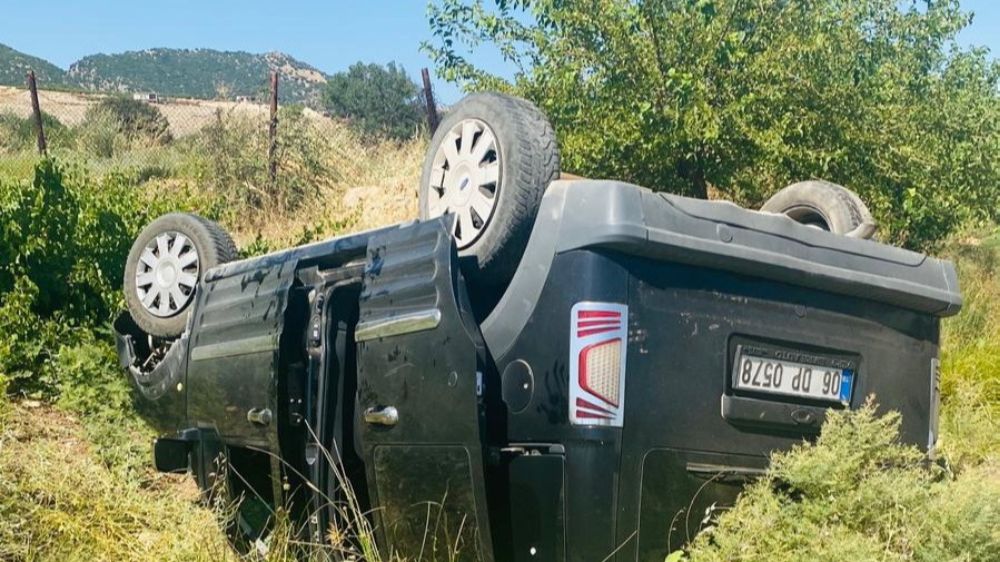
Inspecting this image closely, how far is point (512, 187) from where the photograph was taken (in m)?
3.51

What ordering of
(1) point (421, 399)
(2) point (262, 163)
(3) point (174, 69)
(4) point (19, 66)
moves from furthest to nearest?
1. (3) point (174, 69)
2. (4) point (19, 66)
3. (2) point (262, 163)
4. (1) point (421, 399)

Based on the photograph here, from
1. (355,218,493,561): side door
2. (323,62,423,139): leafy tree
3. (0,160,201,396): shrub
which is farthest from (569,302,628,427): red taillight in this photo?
(323,62,423,139): leafy tree

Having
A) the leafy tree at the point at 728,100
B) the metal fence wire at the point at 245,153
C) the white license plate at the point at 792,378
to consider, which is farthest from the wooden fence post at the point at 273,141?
the white license plate at the point at 792,378

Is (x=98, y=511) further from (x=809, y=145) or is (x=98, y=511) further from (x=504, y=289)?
(x=809, y=145)

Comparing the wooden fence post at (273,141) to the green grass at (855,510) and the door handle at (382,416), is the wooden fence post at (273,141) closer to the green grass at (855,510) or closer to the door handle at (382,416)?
the door handle at (382,416)

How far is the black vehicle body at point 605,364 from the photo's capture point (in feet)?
10.2

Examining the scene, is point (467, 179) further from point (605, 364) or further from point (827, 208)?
point (827, 208)

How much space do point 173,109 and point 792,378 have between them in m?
23.4

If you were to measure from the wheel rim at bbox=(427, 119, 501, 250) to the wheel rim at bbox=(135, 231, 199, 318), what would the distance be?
6.59 ft

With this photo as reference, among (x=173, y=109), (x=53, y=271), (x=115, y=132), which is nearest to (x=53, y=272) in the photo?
(x=53, y=271)

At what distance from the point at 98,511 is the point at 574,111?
5.74 metres

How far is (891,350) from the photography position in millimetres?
3693

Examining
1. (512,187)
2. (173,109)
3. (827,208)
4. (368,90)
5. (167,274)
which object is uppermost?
(368,90)

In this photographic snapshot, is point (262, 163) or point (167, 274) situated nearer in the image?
point (167, 274)
